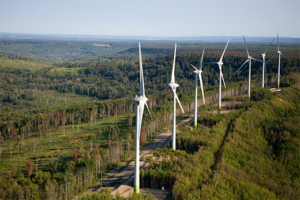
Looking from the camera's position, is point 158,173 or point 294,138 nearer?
point 158,173

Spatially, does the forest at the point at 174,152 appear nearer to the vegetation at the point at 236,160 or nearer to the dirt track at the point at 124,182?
the vegetation at the point at 236,160

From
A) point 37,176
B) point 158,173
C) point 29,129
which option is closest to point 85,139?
point 29,129

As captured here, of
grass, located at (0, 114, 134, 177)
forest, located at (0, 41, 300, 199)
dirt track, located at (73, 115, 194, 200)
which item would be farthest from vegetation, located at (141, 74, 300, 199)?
grass, located at (0, 114, 134, 177)

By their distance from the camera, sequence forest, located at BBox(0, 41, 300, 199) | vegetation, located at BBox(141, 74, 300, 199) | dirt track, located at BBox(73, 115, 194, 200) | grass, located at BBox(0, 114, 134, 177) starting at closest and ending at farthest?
1. vegetation, located at BBox(141, 74, 300, 199)
2. dirt track, located at BBox(73, 115, 194, 200)
3. forest, located at BBox(0, 41, 300, 199)
4. grass, located at BBox(0, 114, 134, 177)

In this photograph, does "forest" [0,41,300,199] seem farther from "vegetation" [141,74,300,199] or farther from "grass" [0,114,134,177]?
"grass" [0,114,134,177]

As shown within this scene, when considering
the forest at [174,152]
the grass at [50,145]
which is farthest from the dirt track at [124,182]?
the grass at [50,145]

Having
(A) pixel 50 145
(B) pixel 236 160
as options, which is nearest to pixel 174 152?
(B) pixel 236 160

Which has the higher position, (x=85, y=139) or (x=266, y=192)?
(x=266, y=192)

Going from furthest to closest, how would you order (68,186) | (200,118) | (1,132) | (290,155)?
(1,132), (200,118), (290,155), (68,186)

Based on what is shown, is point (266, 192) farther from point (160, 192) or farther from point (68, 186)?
point (68, 186)

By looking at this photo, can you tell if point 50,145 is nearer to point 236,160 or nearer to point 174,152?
point 174,152

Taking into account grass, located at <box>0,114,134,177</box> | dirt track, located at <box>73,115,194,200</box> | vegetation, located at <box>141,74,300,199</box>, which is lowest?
grass, located at <box>0,114,134,177</box>
